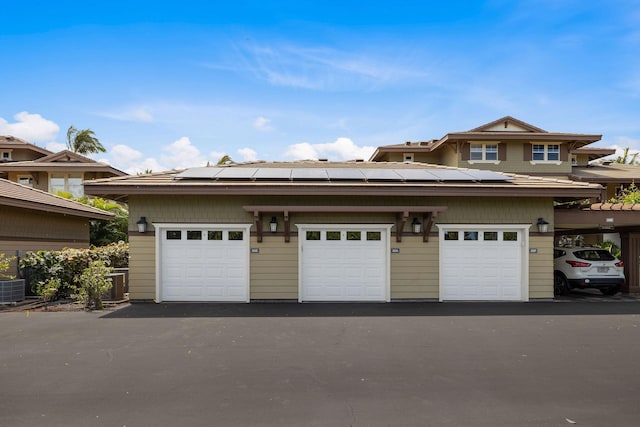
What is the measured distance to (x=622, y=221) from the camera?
1033 cm

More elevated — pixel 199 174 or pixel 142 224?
pixel 199 174

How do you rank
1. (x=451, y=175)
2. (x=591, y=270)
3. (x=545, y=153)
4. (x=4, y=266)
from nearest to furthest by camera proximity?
1. (x=4, y=266)
2. (x=451, y=175)
3. (x=591, y=270)
4. (x=545, y=153)

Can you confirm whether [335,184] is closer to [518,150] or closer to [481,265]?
[481,265]

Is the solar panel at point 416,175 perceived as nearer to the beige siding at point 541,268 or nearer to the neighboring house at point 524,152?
the beige siding at point 541,268

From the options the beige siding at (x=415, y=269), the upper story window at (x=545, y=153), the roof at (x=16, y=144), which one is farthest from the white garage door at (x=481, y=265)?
the roof at (x=16, y=144)

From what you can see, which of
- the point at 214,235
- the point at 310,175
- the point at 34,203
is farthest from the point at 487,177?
the point at 34,203

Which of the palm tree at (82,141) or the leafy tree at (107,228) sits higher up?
the palm tree at (82,141)

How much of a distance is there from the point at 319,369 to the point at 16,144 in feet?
115

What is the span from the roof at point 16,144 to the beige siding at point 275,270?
30093mm

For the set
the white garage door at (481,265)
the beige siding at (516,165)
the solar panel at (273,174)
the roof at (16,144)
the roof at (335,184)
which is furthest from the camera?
the roof at (16,144)

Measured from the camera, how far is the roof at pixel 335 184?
9.41 metres

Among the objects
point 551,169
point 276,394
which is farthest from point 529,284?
point 551,169

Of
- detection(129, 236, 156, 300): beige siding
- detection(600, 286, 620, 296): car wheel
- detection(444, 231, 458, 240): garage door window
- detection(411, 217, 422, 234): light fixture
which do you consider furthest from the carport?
detection(129, 236, 156, 300): beige siding

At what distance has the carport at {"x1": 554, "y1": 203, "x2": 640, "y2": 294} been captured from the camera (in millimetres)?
10328
